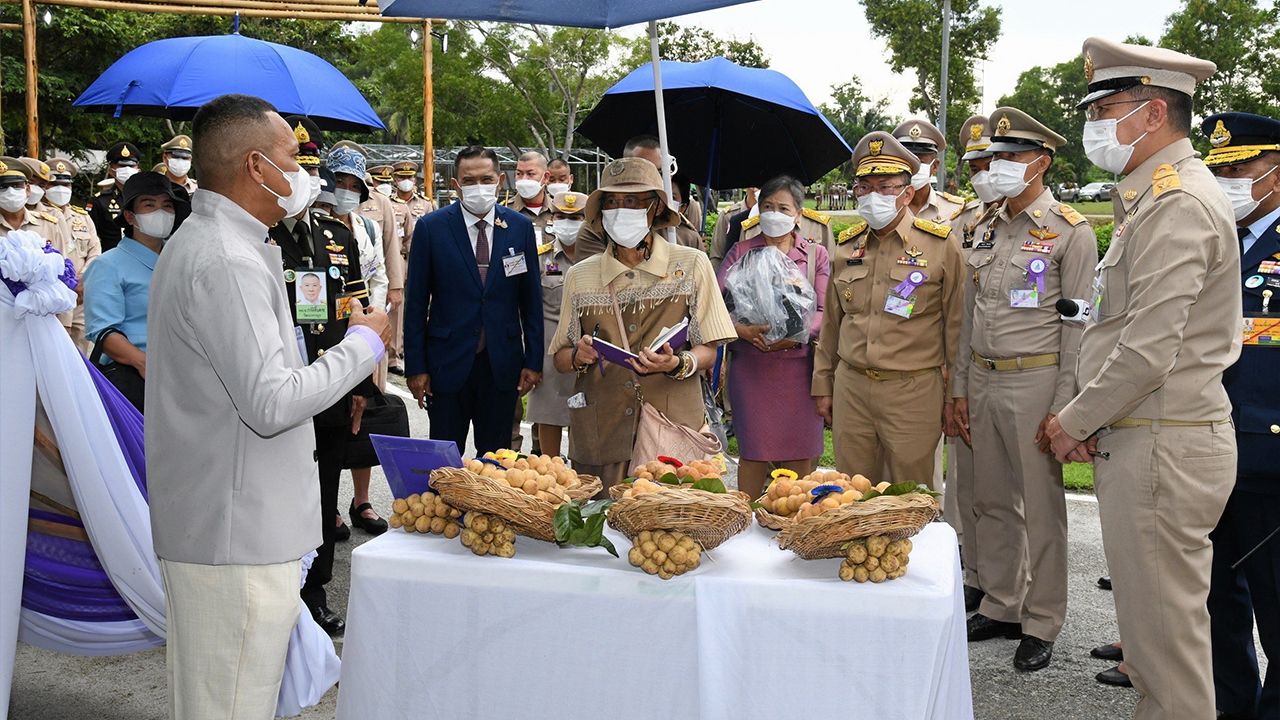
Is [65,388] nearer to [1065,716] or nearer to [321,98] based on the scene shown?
[1065,716]

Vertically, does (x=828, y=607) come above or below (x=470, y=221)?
below

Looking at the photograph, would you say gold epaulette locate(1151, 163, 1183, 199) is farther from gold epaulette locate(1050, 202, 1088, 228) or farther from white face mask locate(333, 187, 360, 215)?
white face mask locate(333, 187, 360, 215)

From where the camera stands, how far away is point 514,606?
2922 millimetres

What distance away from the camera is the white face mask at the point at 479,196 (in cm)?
554

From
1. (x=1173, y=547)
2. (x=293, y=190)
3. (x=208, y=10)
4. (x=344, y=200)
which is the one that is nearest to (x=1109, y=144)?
(x=1173, y=547)

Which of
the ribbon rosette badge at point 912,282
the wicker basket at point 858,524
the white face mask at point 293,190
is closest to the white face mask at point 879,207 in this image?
the ribbon rosette badge at point 912,282

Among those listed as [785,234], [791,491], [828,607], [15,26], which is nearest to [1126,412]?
[791,491]

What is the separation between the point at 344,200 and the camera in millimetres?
6609

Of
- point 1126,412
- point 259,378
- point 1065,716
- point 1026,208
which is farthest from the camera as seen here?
point 1026,208

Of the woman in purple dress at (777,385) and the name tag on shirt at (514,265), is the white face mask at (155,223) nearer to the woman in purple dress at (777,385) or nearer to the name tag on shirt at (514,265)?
the name tag on shirt at (514,265)

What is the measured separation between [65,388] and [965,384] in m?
3.61

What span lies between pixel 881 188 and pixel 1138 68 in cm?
155

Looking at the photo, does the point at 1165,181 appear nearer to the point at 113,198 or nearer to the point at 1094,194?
the point at 113,198

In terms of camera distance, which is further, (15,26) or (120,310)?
(15,26)
